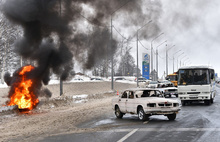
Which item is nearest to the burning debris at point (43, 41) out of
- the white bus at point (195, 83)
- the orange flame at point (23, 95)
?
the orange flame at point (23, 95)

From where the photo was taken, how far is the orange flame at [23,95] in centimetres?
2033

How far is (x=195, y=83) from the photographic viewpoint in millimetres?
22422

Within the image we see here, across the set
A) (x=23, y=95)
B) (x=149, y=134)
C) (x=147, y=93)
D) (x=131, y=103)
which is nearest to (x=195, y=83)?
(x=147, y=93)

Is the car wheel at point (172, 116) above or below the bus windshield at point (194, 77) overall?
below

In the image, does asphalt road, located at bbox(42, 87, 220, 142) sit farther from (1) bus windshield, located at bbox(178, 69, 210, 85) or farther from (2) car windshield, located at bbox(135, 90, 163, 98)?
(1) bus windshield, located at bbox(178, 69, 210, 85)

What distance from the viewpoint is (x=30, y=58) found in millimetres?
22172

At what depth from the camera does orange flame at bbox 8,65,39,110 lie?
20328 mm

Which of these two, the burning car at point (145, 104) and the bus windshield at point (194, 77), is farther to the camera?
the bus windshield at point (194, 77)

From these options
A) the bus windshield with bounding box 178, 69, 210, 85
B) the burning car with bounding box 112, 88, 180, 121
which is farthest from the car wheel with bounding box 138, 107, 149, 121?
the bus windshield with bounding box 178, 69, 210, 85

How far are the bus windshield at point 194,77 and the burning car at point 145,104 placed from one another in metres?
8.16

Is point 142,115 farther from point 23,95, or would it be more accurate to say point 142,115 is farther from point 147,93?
point 23,95

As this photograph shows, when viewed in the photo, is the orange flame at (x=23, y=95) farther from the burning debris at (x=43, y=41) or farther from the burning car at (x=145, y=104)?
the burning car at (x=145, y=104)

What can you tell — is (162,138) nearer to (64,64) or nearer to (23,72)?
(23,72)

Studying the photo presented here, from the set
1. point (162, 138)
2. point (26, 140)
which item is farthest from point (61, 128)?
point (162, 138)
